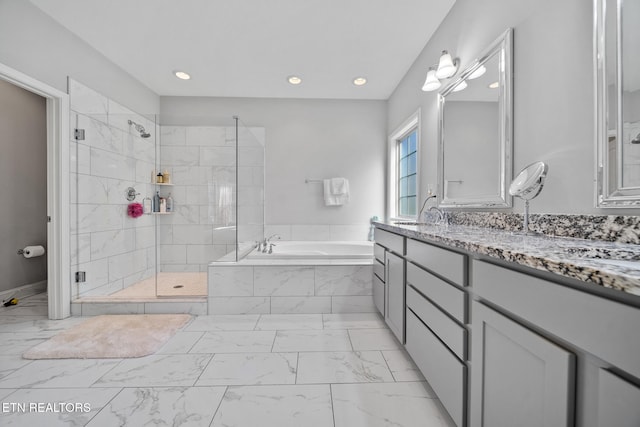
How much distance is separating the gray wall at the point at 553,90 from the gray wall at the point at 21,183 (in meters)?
4.15

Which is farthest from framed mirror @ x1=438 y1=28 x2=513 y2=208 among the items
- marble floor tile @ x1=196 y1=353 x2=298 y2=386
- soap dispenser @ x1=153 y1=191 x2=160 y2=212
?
soap dispenser @ x1=153 y1=191 x2=160 y2=212

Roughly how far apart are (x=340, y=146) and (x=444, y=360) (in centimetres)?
301

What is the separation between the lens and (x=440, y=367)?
1.16 metres

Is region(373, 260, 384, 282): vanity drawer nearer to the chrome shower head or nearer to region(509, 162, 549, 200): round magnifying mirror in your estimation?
region(509, 162, 549, 200): round magnifying mirror

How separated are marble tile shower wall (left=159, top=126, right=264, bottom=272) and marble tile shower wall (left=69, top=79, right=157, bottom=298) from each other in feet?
0.64

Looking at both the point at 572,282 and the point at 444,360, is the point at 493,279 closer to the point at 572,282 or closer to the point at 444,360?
the point at 572,282

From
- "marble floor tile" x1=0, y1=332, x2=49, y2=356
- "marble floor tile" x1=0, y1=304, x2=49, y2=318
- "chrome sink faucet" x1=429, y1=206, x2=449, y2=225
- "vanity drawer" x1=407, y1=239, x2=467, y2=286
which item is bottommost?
"marble floor tile" x1=0, y1=332, x2=49, y2=356

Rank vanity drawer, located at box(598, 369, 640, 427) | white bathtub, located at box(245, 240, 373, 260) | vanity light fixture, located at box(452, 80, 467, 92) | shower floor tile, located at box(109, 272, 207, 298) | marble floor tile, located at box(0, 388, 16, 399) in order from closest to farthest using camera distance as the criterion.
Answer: vanity drawer, located at box(598, 369, 640, 427) < marble floor tile, located at box(0, 388, 16, 399) < vanity light fixture, located at box(452, 80, 467, 92) < shower floor tile, located at box(109, 272, 207, 298) < white bathtub, located at box(245, 240, 373, 260)

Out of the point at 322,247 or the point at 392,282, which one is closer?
the point at 392,282

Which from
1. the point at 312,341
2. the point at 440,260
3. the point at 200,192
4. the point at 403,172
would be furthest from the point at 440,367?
the point at 200,192

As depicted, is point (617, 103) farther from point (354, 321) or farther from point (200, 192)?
point (200, 192)

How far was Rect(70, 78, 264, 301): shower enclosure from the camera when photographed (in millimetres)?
2588

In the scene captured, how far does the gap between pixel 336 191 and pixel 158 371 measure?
2611mm

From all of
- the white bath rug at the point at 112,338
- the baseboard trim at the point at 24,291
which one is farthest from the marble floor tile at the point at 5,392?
the baseboard trim at the point at 24,291
